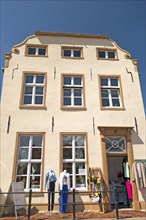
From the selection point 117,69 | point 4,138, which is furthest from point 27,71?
point 117,69

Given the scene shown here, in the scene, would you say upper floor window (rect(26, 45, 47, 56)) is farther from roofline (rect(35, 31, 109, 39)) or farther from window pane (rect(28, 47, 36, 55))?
roofline (rect(35, 31, 109, 39))

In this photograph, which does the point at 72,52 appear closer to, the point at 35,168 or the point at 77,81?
the point at 77,81

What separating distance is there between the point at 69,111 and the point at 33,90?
2.22 metres

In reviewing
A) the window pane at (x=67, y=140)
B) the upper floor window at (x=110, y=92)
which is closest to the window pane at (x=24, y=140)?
the window pane at (x=67, y=140)

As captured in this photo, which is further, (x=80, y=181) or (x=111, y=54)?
(x=111, y=54)

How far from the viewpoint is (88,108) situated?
996cm

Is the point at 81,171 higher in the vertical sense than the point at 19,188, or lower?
higher

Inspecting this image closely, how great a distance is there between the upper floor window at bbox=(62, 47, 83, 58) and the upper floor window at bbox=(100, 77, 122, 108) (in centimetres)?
207

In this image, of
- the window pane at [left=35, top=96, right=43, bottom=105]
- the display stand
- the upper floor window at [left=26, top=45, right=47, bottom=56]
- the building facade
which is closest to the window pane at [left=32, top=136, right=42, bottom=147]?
the building facade

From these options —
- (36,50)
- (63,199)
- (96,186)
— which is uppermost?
(36,50)

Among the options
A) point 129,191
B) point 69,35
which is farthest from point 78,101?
Answer: point 129,191

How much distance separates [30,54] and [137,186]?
8791 millimetres

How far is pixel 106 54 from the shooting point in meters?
11.7

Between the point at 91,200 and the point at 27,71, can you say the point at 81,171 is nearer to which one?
the point at 91,200
